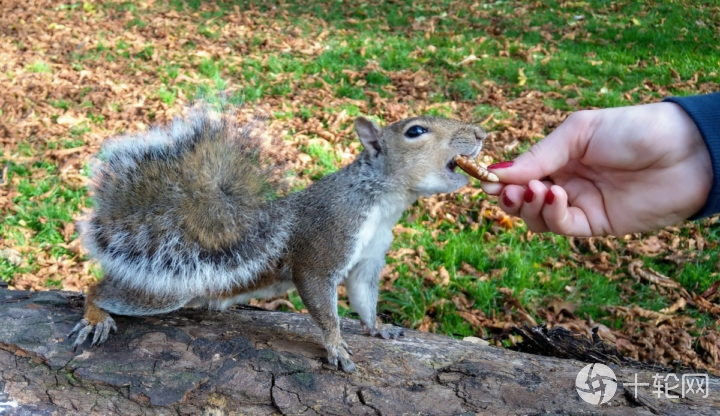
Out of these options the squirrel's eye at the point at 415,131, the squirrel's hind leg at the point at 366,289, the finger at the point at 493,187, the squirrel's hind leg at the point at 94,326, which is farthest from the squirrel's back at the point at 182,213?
the finger at the point at 493,187

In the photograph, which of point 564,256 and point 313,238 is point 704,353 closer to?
point 564,256

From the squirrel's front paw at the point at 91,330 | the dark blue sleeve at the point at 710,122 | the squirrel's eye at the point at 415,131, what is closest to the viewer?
the squirrel's front paw at the point at 91,330

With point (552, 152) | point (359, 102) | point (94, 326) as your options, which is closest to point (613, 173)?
point (552, 152)

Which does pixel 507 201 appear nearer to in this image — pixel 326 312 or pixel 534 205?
pixel 534 205

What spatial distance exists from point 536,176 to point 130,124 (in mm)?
3274

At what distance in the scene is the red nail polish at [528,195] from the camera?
79.9 inches

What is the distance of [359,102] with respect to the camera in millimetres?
4887

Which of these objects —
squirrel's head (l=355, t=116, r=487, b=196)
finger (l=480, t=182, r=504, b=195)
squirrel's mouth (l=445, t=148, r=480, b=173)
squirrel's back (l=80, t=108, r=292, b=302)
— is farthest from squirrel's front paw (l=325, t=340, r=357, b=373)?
finger (l=480, t=182, r=504, b=195)

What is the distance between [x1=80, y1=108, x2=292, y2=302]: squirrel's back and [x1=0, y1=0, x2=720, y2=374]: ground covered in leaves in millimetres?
222

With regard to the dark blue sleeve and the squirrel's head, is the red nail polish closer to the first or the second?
the squirrel's head

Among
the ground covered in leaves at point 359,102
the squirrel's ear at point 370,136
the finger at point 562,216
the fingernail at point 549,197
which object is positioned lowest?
the ground covered in leaves at point 359,102

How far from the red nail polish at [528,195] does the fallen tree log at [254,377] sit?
555mm

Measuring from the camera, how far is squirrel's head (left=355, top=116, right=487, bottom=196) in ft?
6.19

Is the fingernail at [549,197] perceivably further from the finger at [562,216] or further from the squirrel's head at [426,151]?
the squirrel's head at [426,151]
